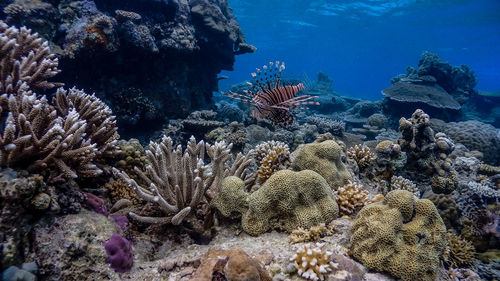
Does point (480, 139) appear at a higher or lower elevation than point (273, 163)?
higher

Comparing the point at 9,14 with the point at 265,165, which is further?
the point at 9,14

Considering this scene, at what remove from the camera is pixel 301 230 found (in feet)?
8.68

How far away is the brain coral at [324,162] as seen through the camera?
349 cm

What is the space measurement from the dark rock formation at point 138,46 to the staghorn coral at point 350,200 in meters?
8.00

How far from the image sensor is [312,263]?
2.06m

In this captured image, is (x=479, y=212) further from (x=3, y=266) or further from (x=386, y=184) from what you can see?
(x=3, y=266)

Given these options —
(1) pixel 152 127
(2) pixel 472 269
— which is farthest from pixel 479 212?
(1) pixel 152 127

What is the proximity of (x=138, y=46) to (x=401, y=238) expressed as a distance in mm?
9221

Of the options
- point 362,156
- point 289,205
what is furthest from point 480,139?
point 289,205

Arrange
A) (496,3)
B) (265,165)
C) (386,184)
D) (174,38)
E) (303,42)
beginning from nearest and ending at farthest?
(265,165)
(386,184)
(174,38)
(496,3)
(303,42)

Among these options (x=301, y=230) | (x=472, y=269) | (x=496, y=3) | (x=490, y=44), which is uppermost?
(x=490, y=44)

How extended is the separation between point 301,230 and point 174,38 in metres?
9.47

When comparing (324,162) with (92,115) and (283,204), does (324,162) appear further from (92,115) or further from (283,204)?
(92,115)

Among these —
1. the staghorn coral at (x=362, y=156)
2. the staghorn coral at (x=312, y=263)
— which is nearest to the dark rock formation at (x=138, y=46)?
the staghorn coral at (x=362, y=156)
